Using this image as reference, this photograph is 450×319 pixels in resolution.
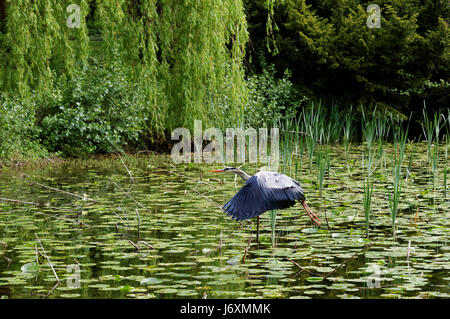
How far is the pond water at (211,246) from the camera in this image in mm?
4199

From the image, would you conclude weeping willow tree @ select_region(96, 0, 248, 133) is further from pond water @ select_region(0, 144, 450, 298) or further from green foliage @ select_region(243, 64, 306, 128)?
green foliage @ select_region(243, 64, 306, 128)

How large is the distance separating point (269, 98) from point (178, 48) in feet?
18.7

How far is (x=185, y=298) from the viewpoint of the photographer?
3977mm

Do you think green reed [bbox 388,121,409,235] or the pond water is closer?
the pond water

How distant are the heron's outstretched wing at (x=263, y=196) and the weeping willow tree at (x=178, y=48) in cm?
546

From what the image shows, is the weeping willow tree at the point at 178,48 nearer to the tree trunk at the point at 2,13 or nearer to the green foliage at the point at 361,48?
the tree trunk at the point at 2,13

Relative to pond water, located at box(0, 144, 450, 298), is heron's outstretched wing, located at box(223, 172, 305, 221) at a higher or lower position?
A: higher

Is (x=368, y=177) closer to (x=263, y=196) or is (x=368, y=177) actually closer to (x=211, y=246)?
(x=263, y=196)

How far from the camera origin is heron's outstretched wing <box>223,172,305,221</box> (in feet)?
17.5

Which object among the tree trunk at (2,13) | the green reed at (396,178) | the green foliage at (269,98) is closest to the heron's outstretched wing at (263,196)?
the green reed at (396,178)

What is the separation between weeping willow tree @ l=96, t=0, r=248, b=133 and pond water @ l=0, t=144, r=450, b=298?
8.96 feet

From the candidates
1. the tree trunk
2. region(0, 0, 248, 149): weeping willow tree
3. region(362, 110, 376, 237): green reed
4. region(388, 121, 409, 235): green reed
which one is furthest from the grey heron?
the tree trunk

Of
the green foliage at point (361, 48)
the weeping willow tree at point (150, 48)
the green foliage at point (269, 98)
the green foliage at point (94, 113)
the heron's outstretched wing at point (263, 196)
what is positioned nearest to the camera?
the heron's outstretched wing at point (263, 196)

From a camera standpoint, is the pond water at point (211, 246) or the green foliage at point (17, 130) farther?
the green foliage at point (17, 130)
